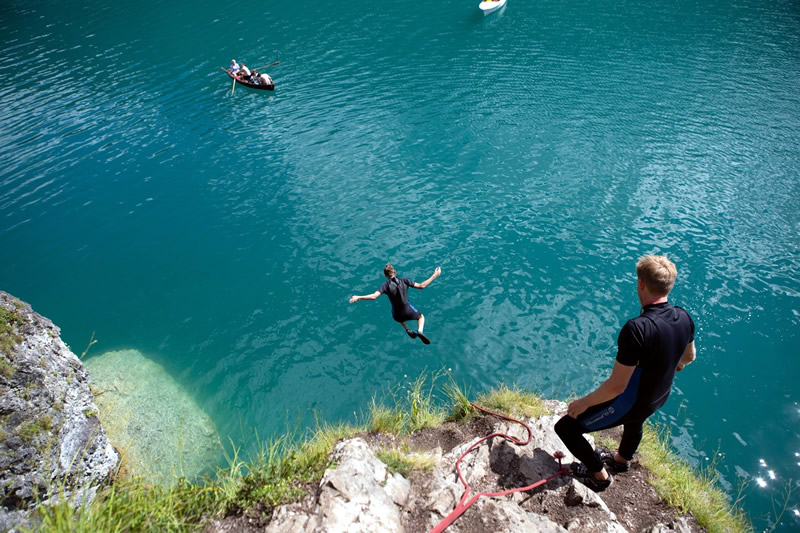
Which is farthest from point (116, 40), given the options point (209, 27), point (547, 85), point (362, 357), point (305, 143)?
point (362, 357)

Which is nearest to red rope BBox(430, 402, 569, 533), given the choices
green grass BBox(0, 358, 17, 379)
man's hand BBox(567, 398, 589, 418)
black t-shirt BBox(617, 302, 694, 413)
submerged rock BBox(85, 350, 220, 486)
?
man's hand BBox(567, 398, 589, 418)

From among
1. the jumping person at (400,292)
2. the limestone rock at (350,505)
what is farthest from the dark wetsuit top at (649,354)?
the jumping person at (400,292)

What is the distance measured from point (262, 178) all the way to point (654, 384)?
15.9 m

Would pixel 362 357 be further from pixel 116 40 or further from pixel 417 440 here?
pixel 116 40

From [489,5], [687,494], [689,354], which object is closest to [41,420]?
[689,354]

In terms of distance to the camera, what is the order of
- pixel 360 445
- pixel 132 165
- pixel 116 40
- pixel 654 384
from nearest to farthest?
pixel 654 384, pixel 360 445, pixel 132 165, pixel 116 40

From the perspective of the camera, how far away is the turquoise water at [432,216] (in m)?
9.73

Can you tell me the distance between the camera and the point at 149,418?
31.6 feet

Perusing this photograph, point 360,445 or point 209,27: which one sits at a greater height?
point 209,27

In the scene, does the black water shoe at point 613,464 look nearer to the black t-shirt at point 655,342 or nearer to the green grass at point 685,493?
the green grass at point 685,493

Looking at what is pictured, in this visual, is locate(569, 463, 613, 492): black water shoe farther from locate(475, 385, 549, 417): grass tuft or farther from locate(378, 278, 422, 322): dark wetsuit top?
locate(378, 278, 422, 322): dark wetsuit top

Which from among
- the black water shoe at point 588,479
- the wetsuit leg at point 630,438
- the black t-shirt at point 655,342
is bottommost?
the black water shoe at point 588,479

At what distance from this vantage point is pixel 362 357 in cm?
1012

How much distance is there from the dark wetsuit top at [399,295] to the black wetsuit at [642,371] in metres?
4.70
